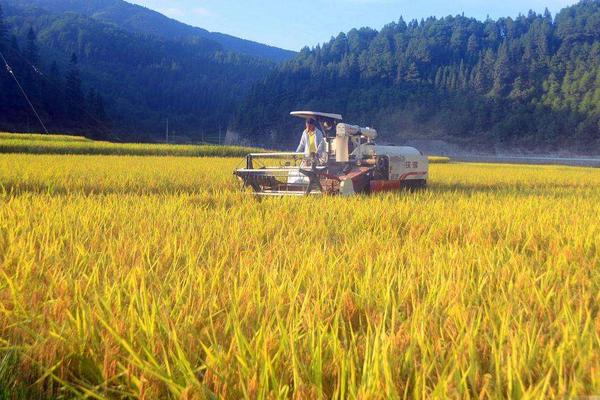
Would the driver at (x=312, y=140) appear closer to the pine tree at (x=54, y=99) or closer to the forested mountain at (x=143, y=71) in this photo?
the pine tree at (x=54, y=99)

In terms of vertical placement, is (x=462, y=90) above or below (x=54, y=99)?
above

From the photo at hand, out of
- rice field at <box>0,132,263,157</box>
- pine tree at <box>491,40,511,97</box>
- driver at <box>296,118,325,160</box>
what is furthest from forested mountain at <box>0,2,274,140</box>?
driver at <box>296,118,325,160</box>

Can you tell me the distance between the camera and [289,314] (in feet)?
5.44

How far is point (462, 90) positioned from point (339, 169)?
310 feet

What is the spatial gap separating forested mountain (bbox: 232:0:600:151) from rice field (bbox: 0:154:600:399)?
81264mm

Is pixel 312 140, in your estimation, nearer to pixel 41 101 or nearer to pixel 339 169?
pixel 339 169

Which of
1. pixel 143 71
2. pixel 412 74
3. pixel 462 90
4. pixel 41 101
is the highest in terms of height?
pixel 143 71

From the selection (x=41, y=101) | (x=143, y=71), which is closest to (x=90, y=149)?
(x=41, y=101)

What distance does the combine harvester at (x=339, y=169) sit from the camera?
7.41m

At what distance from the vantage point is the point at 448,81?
98.9 m

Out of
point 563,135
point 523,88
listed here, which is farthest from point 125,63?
point 563,135

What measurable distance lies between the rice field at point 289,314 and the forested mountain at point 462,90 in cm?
8126

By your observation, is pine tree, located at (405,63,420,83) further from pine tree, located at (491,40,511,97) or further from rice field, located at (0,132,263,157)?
rice field, located at (0,132,263,157)

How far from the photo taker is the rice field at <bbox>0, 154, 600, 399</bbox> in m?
1.29
